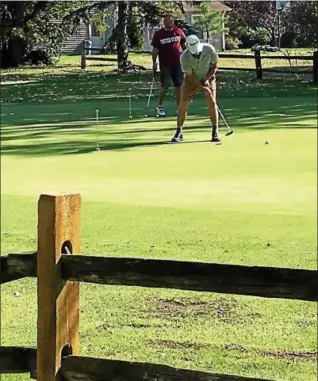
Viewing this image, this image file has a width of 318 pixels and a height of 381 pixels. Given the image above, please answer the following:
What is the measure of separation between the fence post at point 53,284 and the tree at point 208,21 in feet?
128

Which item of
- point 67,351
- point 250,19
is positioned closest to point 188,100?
point 67,351

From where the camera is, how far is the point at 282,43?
1757 inches

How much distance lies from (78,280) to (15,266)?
0.28m

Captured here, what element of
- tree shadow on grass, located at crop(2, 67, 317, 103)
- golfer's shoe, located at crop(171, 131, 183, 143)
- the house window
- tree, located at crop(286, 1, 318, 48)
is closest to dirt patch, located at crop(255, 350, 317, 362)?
golfer's shoe, located at crop(171, 131, 183, 143)

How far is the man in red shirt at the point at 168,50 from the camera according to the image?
1711 cm

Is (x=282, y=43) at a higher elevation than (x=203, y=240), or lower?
higher

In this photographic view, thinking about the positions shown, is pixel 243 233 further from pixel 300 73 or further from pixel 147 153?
pixel 300 73

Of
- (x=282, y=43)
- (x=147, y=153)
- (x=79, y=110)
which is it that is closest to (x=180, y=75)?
(x=79, y=110)

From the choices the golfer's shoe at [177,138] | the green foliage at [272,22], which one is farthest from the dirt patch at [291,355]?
the green foliage at [272,22]

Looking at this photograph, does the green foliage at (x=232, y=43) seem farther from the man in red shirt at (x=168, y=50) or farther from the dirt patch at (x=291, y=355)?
the dirt patch at (x=291, y=355)

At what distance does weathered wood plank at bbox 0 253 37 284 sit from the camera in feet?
11.0

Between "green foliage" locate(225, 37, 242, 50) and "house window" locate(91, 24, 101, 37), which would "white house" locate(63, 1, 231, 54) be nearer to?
"house window" locate(91, 24, 101, 37)

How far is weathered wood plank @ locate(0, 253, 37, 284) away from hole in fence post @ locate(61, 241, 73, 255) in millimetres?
149

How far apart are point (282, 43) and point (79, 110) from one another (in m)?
26.8
